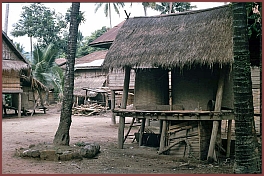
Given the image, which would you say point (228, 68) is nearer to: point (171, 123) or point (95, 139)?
point (171, 123)

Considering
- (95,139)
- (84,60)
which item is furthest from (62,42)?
(95,139)

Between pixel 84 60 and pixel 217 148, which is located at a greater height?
pixel 84 60

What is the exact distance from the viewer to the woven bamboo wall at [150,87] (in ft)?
36.3

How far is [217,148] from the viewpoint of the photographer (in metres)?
10.3

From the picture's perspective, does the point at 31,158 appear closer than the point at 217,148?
Yes

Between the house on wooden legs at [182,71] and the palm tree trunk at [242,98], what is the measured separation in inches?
107

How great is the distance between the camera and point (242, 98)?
5910 millimetres

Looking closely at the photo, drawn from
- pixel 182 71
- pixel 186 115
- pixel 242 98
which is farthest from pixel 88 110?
pixel 242 98

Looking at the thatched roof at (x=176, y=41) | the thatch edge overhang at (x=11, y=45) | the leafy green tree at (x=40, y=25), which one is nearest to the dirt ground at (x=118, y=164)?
the thatched roof at (x=176, y=41)

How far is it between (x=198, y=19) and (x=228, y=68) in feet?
6.36

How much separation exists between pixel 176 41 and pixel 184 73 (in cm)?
119

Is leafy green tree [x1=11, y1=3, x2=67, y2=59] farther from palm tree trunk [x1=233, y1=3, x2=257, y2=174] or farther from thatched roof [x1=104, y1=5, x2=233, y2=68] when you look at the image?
palm tree trunk [x1=233, y1=3, x2=257, y2=174]

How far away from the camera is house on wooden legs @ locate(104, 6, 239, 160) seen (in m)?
9.29

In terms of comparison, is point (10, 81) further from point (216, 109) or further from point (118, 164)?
point (216, 109)
